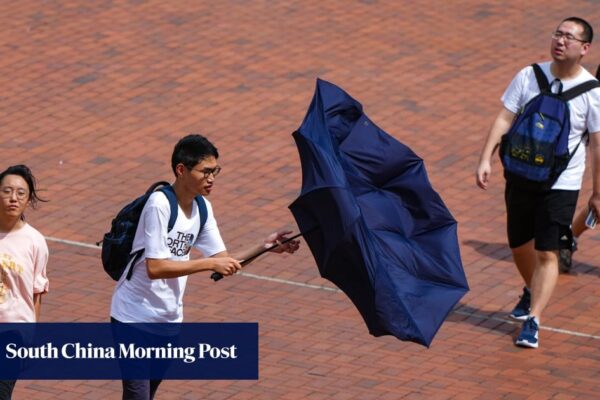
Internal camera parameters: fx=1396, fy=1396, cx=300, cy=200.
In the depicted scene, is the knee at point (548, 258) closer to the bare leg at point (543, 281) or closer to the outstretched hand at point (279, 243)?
the bare leg at point (543, 281)

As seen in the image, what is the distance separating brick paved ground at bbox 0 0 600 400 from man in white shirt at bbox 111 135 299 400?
4.66 feet

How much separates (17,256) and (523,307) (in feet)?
12.7

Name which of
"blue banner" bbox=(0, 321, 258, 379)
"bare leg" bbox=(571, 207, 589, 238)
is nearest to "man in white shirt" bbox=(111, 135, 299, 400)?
"blue banner" bbox=(0, 321, 258, 379)

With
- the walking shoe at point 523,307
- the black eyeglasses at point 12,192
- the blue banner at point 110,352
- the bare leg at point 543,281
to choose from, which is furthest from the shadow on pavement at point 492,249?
the black eyeglasses at point 12,192

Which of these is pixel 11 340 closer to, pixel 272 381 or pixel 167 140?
pixel 272 381

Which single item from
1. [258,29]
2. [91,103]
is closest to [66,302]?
[91,103]

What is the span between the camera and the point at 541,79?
8.82m

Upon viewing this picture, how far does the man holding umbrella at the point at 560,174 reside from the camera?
28.5 ft

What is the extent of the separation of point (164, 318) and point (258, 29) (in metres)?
8.37

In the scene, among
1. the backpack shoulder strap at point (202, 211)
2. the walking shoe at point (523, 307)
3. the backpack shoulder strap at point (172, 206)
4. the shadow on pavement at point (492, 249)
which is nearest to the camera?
the backpack shoulder strap at point (172, 206)

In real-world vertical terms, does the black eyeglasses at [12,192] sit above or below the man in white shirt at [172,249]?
above

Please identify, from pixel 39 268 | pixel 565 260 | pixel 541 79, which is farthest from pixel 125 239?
pixel 565 260

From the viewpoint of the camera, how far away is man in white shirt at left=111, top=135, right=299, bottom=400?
6.49m

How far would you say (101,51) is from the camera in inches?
556
